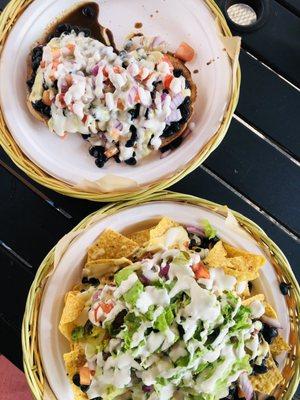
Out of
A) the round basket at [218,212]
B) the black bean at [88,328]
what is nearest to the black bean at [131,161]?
the round basket at [218,212]

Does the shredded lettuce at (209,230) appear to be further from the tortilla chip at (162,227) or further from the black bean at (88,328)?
the black bean at (88,328)

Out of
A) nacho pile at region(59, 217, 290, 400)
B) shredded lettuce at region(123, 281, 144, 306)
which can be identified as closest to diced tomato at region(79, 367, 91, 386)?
nacho pile at region(59, 217, 290, 400)

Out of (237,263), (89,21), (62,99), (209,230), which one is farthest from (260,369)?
(89,21)

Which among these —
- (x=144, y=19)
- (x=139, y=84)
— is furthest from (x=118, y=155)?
(x=144, y=19)

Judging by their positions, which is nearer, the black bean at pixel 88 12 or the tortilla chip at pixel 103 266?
the tortilla chip at pixel 103 266

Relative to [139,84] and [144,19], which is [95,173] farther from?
[144,19]

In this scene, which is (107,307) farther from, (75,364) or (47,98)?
(47,98)

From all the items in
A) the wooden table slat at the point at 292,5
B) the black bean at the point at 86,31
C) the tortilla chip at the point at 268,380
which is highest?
the black bean at the point at 86,31
